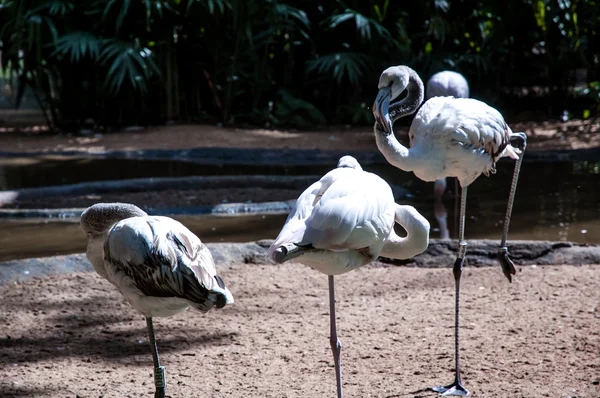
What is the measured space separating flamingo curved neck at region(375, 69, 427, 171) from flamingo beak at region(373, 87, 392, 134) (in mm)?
26

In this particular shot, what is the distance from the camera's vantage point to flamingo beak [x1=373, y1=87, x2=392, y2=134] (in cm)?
350

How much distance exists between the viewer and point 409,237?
3.10 metres

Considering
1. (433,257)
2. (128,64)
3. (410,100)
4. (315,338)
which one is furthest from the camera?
(128,64)

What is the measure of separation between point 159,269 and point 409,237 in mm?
989

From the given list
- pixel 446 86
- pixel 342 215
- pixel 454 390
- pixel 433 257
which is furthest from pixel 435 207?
pixel 342 215

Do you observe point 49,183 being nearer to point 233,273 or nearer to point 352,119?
point 233,273

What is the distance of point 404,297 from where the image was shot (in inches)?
175

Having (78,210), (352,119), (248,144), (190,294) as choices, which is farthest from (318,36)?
(190,294)

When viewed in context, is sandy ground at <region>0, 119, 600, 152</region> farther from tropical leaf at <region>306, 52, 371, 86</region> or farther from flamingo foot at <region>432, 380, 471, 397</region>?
flamingo foot at <region>432, 380, 471, 397</region>

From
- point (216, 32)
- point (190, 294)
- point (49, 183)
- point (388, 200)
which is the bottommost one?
point (49, 183)

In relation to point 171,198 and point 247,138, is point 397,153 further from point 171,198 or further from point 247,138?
point 247,138

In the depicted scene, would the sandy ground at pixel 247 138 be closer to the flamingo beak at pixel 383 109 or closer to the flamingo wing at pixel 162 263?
the flamingo beak at pixel 383 109

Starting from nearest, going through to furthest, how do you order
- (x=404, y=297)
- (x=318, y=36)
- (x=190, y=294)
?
(x=190, y=294), (x=404, y=297), (x=318, y=36)

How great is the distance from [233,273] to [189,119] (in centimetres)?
910
